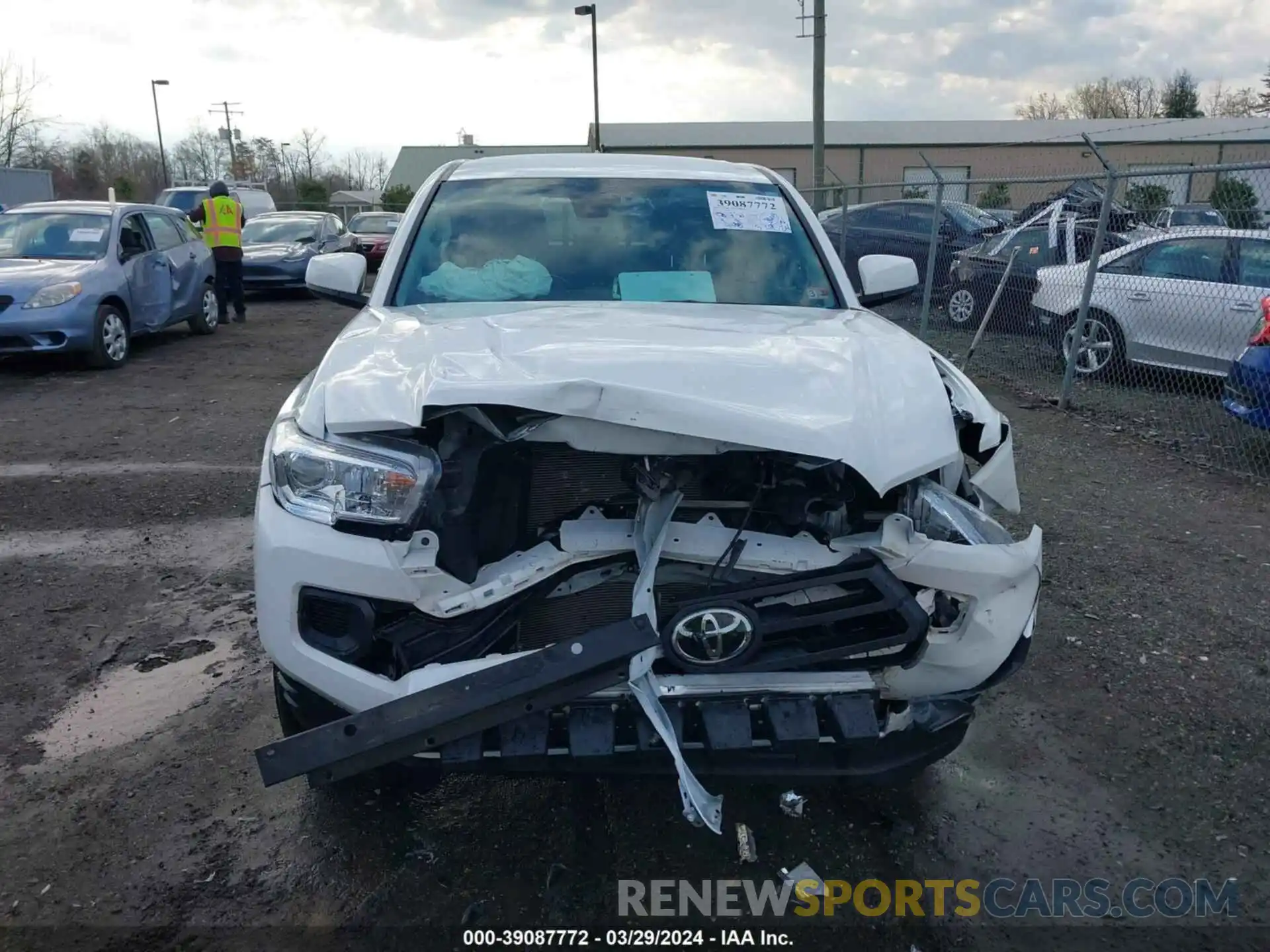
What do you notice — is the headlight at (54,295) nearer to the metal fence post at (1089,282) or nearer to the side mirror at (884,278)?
the side mirror at (884,278)

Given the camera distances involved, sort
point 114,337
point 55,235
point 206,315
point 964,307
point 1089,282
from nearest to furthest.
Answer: point 1089,282, point 114,337, point 55,235, point 964,307, point 206,315

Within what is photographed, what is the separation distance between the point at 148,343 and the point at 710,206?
33.1 ft

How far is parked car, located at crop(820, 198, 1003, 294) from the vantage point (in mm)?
12648

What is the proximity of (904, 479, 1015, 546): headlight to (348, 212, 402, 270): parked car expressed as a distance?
1856cm

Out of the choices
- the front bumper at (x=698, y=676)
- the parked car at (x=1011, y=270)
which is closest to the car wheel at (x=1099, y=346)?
the parked car at (x=1011, y=270)

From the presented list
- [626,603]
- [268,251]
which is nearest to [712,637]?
[626,603]

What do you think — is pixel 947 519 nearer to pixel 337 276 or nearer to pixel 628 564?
pixel 628 564

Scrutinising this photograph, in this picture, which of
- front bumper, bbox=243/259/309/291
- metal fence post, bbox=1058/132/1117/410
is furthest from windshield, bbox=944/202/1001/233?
front bumper, bbox=243/259/309/291

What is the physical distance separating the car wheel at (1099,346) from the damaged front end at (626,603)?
295 inches

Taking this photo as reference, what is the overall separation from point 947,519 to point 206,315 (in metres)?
12.0

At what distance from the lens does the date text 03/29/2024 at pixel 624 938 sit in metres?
2.39

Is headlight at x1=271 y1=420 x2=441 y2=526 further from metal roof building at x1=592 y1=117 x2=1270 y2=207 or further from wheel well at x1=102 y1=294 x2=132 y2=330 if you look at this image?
metal roof building at x1=592 y1=117 x2=1270 y2=207

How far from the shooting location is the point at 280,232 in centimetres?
1734

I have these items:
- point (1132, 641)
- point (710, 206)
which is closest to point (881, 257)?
point (710, 206)
